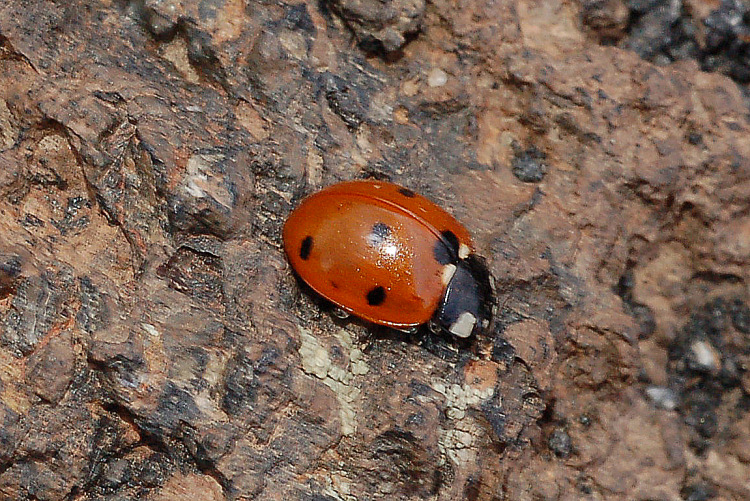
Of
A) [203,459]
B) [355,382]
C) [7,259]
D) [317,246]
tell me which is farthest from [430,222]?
[7,259]

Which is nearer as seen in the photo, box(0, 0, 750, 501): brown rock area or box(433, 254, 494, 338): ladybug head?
box(0, 0, 750, 501): brown rock area

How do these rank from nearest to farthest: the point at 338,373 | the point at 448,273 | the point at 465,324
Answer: the point at 338,373 → the point at 465,324 → the point at 448,273

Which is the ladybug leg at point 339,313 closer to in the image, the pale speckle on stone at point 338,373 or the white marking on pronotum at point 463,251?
the pale speckle on stone at point 338,373

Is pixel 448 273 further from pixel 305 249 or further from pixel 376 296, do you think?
pixel 305 249

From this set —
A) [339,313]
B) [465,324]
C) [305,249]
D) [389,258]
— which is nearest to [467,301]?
[465,324]

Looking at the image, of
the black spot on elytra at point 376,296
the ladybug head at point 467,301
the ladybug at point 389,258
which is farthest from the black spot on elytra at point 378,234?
the ladybug head at point 467,301

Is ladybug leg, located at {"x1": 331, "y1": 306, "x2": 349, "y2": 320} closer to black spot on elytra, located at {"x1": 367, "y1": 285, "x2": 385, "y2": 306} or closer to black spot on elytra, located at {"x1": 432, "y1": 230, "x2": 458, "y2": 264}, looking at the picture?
black spot on elytra, located at {"x1": 367, "y1": 285, "x2": 385, "y2": 306}

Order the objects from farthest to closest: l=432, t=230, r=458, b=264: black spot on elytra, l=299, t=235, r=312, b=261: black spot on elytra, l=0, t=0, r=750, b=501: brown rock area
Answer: l=432, t=230, r=458, b=264: black spot on elytra, l=299, t=235, r=312, b=261: black spot on elytra, l=0, t=0, r=750, b=501: brown rock area

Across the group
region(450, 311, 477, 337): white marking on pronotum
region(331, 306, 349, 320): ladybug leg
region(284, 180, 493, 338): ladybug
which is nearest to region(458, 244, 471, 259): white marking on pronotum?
region(284, 180, 493, 338): ladybug

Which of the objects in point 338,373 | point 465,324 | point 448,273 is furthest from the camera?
point 448,273
